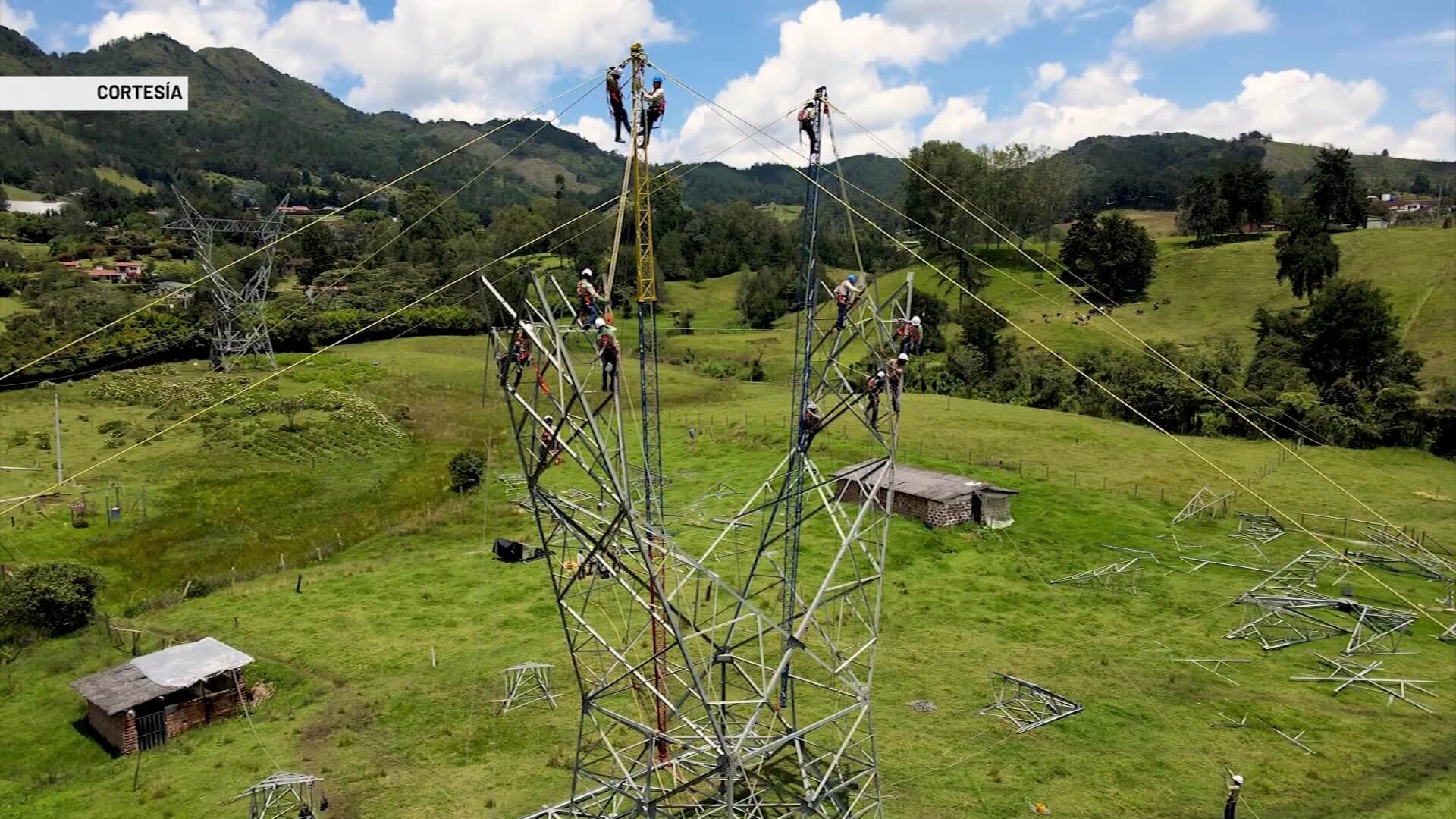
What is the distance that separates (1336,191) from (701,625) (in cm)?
11168

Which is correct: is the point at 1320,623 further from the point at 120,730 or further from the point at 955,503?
the point at 120,730

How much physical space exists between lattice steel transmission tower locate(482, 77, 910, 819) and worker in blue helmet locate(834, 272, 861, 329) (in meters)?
0.29

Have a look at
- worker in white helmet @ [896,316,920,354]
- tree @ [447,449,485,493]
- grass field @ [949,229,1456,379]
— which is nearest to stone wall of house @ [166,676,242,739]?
worker in white helmet @ [896,316,920,354]

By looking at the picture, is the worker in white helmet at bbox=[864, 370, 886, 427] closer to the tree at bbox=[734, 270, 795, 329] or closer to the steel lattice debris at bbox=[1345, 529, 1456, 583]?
the steel lattice debris at bbox=[1345, 529, 1456, 583]

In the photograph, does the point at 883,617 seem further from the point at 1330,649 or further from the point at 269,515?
the point at 269,515

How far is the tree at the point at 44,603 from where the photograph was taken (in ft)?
108

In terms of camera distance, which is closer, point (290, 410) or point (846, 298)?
point (846, 298)

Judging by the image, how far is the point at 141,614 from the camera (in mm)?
35469

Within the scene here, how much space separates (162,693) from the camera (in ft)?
87.1

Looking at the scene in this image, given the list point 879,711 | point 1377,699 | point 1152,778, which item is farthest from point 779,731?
point 1377,699

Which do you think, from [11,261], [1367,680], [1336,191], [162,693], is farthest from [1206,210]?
[11,261]

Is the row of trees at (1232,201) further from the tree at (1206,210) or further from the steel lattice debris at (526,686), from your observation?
the steel lattice debris at (526,686)

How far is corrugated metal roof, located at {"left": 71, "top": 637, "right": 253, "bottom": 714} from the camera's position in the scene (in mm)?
26406

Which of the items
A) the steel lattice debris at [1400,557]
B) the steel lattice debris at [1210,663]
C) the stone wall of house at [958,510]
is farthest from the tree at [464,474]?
the steel lattice debris at [1400,557]
